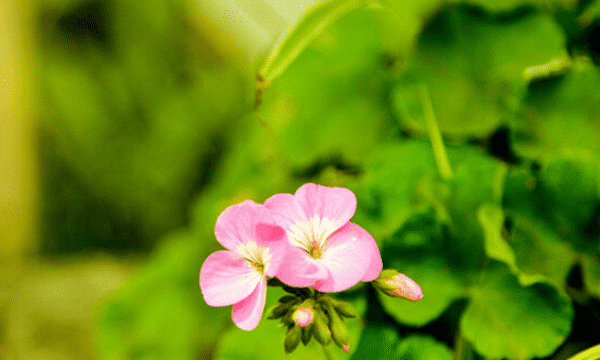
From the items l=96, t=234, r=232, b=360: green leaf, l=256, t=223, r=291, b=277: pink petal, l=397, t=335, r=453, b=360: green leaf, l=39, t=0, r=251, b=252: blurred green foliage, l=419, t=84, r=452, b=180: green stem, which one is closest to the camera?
l=256, t=223, r=291, b=277: pink petal

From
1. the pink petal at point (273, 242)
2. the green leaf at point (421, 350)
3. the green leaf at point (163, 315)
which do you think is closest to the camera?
the pink petal at point (273, 242)

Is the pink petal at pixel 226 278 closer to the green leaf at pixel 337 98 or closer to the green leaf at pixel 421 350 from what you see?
the green leaf at pixel 421 350

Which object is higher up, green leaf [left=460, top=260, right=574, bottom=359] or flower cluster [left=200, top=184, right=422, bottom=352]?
flower cluster [left=200, top=184, right=422, bottom=352]

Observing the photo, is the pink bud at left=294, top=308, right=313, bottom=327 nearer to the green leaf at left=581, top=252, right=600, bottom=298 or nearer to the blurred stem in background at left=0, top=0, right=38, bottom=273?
the green leaf at left=581, top=252, right=600, bottom=298

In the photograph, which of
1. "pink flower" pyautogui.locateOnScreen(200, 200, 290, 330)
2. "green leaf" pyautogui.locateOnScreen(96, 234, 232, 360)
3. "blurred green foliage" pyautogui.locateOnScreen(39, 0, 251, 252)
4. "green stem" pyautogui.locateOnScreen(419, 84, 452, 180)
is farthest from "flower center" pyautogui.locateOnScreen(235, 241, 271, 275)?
"blurred green foliage" pyautogui.locateOnScreen(39, 0, 251, 252)

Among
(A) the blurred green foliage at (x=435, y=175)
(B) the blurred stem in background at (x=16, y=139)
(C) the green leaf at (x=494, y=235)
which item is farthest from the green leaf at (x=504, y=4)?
(B) the blurred stem in background at (x=16, y=139)

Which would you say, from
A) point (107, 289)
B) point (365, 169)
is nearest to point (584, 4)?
point (365, 169)

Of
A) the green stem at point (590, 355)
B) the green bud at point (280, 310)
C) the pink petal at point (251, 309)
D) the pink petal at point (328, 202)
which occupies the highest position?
the pink petal at point (328, 202)
